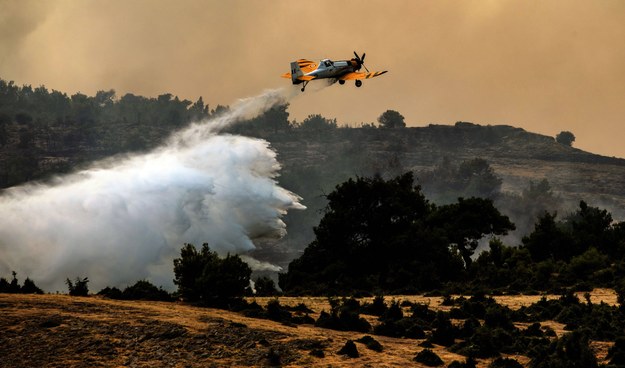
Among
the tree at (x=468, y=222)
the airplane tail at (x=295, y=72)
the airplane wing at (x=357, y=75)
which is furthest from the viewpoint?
the tree at (x=468, y=222)

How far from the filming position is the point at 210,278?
133 feet

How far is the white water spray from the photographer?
73125 millimetres

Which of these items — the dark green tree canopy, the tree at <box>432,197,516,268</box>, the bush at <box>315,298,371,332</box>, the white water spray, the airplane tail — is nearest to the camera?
the bush at <box>315,298,371,332</box>

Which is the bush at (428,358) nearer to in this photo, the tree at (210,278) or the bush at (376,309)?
the bush at (376,309)

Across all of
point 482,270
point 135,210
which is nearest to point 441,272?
point 482,270

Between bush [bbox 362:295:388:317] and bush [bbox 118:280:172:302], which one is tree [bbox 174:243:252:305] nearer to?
bush [bbox 118:280:172:302]

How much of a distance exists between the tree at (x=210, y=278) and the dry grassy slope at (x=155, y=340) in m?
3.85

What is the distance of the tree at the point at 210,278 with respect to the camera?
133ft

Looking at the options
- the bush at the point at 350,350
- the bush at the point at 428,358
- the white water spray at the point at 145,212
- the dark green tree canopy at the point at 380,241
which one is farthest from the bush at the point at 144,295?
the white water spray at the point at 145,212

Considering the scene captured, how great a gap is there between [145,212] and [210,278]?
39899 millimetres

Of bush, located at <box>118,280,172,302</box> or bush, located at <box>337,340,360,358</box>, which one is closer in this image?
bush, located at <box>337,340,360,358</box>

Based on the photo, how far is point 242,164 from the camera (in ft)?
280

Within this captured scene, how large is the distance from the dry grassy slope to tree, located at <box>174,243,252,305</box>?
385 cm

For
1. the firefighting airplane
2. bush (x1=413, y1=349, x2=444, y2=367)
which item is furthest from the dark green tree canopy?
bush (x1=413, y1=349, x2=444, y2=367)
